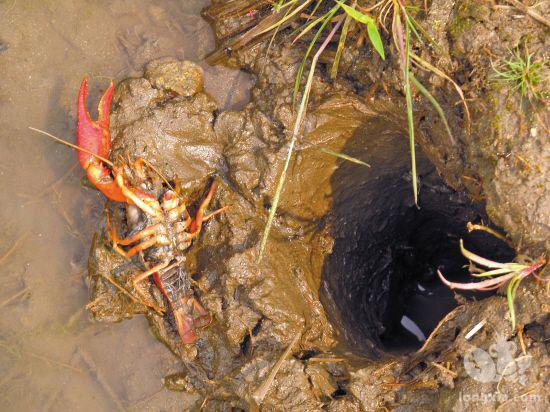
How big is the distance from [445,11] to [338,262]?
1.95 metres

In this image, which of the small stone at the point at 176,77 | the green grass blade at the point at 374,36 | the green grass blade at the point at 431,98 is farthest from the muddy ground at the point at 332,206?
the green grass blade at the point at 374,36

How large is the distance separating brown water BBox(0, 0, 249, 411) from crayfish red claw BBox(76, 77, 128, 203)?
0.19 m

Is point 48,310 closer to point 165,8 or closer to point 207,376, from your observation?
point 207,376

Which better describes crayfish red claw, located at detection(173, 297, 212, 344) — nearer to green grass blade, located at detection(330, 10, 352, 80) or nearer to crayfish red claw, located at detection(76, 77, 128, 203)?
crayfish red claw, located at detection(76, 77, 128, 203)

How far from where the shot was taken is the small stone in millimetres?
3324

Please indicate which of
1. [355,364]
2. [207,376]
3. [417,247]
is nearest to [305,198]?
[355,364]

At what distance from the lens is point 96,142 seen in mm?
3303

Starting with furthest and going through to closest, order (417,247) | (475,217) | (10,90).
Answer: (417,247) < (475,217) < (10,90)

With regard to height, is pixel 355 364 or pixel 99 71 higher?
pixel 99 71

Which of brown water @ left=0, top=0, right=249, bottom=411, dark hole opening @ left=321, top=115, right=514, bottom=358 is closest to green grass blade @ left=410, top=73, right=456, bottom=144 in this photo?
dark hole opening @ left=321, top=115, right=514, bottom=358

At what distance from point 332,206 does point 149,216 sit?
1.29m

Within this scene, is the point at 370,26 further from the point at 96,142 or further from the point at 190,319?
the point at 190,319

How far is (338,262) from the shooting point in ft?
12.8

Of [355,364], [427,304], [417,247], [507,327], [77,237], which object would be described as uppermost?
[77,237]
